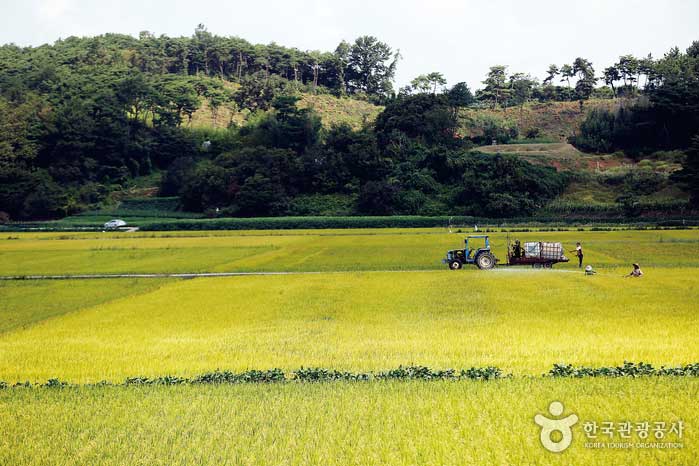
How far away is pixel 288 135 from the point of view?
330 feet

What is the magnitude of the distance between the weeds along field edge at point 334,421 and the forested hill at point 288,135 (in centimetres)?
6549

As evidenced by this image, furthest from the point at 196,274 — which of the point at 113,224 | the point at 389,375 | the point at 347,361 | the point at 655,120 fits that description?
the point at 655,120

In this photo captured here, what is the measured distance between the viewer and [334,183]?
9019 cm

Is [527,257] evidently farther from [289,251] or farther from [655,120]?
[655,120]

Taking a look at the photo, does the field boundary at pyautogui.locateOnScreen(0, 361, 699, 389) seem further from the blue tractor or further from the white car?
the white car

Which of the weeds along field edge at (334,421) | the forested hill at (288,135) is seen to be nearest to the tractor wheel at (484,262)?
the weeds along field edge at (334,421)

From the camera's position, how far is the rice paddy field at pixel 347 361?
895cm

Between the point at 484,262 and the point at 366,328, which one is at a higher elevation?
the point at 366,328

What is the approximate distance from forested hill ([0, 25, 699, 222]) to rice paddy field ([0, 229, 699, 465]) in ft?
170

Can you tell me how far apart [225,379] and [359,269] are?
2222cm

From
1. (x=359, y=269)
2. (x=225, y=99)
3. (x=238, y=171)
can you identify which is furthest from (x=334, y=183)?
(x=359, y=269)

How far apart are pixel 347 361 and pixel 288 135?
88.9 metres

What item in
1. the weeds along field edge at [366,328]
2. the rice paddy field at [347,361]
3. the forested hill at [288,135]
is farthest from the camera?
the forested hill at [288,135]

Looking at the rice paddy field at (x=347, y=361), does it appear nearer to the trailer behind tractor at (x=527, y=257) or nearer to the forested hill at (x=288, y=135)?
the trailer behind tractor at (x=527, y=257)
